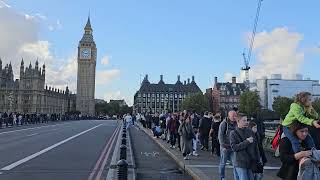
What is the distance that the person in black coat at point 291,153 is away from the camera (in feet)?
19.7

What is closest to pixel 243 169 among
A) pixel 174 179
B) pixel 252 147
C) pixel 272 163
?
pixel 252 147

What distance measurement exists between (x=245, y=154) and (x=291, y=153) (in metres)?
1.83

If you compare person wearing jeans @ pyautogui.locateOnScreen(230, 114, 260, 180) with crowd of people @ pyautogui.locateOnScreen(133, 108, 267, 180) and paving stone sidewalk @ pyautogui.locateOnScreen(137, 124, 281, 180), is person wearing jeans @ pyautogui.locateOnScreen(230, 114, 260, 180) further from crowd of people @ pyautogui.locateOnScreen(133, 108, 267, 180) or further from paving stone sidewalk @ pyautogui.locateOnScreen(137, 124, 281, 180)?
paving stone sidewalk @ pyautogui.locateOnScreen(137, 124, 281, 180)

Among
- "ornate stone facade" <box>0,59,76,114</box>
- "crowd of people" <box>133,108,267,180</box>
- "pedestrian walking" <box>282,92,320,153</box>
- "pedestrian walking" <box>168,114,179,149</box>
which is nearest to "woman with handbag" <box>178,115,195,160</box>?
"crowd of people" <box>133,108,267,180</box>

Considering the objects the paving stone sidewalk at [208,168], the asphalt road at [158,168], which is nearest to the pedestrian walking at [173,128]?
the asphalt road at [158,168]

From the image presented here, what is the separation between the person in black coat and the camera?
6.02m

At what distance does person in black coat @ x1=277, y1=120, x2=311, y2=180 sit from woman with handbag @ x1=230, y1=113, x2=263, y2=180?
161 centimetres

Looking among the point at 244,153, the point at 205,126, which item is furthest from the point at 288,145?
the point at 205,126

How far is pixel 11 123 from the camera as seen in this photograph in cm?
6462

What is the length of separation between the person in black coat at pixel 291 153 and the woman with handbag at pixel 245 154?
1.61m

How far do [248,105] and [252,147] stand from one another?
132729 mm

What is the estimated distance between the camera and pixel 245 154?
791cm

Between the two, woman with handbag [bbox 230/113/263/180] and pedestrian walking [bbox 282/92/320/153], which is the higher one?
pedestrian walking [bbox 282/92/320/153]

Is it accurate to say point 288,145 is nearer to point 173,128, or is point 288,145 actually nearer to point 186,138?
point 186,138
